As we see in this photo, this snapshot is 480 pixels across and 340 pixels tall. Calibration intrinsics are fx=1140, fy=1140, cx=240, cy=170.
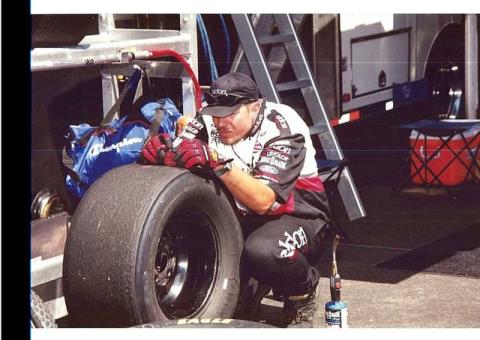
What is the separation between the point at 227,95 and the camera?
479 cm

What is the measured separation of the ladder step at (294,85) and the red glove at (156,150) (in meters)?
2.67

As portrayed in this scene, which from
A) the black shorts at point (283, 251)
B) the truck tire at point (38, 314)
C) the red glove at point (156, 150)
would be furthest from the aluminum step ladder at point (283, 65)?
the truck tire at point (38, 314)

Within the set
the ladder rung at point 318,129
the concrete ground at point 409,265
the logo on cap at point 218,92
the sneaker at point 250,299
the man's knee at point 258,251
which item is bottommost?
the concrete ground at point 409,265

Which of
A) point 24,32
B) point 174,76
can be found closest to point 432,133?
point 174,76

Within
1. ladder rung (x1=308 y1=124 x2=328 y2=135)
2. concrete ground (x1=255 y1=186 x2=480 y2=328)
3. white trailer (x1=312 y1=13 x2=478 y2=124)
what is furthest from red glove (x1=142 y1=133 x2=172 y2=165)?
white trailer (x1=312 y1=13 x2=478 y2=124)

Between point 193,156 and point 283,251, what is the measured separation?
0.60 metres

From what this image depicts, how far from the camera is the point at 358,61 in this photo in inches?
306

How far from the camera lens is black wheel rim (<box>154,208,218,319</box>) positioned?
4.64m

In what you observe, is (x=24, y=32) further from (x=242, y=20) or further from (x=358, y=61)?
(x=358, y=61)

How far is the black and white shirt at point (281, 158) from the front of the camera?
4.72 metres

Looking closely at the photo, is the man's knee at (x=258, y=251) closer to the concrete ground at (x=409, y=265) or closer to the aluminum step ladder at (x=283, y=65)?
the concrete ground at (x=409, y=265)

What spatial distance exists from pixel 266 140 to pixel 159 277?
0.74m

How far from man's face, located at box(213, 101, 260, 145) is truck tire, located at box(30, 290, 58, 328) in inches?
45.2

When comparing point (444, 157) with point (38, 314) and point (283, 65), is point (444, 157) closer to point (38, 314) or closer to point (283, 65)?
point (283, 65)
